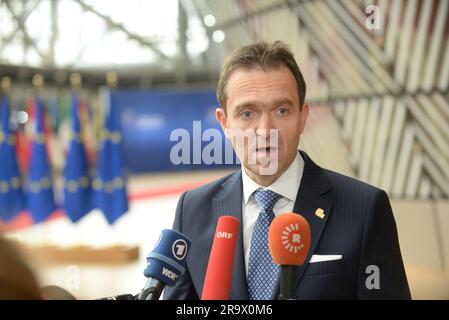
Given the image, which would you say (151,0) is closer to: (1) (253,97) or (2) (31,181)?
(2) (31,181)

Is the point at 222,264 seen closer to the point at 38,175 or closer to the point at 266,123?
the point at 266,123

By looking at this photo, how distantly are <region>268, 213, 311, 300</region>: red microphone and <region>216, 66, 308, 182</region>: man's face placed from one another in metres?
0.40

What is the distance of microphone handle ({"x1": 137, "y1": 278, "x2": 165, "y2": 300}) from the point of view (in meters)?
1.03

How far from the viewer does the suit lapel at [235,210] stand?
53.6 inches

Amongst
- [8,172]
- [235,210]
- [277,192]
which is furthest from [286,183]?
[8,172]

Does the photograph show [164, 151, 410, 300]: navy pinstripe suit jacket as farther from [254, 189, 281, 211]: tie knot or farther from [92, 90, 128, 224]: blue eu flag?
[92, 90, 128, 224]: blue eu flag

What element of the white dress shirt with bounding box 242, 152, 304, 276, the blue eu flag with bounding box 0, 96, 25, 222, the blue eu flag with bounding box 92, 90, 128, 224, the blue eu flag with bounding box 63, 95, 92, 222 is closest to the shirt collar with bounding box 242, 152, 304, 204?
the white dress shirt with bounding box 242, 152, 304, 276

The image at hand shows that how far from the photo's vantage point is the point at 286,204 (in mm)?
1460

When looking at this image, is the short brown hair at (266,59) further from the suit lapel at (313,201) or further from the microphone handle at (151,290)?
the microphone handle at (151,290)

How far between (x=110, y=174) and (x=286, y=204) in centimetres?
672

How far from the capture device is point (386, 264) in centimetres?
140

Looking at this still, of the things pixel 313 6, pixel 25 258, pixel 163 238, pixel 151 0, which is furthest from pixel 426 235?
pixel 151 0

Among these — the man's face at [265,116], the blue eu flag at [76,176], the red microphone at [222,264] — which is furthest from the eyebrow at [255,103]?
the blue eu flag at [76,176]

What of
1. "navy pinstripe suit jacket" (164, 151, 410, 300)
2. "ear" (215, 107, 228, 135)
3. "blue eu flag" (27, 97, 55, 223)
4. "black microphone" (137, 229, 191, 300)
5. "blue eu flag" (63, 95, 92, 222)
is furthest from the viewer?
"blue eu flag" (27, 97, 55, 223)
